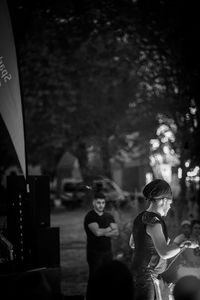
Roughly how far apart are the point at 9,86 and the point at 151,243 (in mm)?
2161

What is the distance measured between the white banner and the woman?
60.6 inches

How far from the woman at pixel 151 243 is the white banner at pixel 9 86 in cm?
154

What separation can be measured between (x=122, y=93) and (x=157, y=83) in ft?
35.9

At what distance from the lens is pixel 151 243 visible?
497cm

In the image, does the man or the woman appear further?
the man

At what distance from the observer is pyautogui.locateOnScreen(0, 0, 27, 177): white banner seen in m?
5.33

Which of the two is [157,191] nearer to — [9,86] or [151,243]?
[151,243]

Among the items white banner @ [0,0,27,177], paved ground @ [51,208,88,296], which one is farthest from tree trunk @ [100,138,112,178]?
white banner @ [0,0,27,177]

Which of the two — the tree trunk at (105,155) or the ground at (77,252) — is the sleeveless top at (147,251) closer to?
the ground at (77,252)

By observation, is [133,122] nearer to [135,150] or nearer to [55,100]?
[55,100]

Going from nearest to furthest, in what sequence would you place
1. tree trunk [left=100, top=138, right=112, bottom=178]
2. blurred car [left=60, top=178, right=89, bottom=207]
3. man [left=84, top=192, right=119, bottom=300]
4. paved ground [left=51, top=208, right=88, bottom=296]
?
1. man [left=84, top=192, right=119, bottom=300]
2. paved ground [left=51, top=208, right=88, bottom=296]
3. tree trunk [left=100, top=138, right=112, bottom=178]
4. blurred car [left=60, top=178, right=89, bottom=207]

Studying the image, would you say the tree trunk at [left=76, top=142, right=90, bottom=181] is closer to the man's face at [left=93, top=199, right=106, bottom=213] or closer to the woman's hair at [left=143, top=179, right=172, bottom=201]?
the man's face at [left=93, top=199, right=106, bottom=213]

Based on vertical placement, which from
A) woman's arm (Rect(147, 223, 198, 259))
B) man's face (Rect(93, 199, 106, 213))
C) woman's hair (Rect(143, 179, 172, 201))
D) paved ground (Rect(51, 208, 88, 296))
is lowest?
paved ground (Rect(51, 208, 88, 296))

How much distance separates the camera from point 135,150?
35.9 metres
